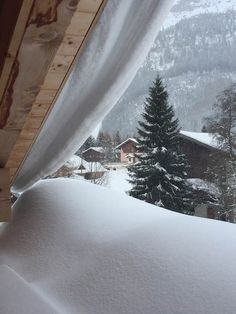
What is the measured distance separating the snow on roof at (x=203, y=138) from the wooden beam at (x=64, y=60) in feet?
40.1

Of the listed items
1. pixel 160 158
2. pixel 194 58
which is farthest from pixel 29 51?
pixel 194 58

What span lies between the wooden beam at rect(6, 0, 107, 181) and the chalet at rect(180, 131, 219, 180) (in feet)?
40.0

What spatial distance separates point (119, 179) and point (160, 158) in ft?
8.83

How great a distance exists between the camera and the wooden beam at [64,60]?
922 millimetres

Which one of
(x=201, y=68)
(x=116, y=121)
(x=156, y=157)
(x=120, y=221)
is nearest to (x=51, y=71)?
(x=120, y=221)

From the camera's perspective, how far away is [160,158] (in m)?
14.0

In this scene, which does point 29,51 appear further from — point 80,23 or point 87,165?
point 87,165

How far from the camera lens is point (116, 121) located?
75.8ft

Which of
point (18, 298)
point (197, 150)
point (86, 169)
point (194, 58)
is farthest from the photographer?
point (194, 58)

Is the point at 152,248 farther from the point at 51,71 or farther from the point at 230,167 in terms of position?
the point at 230,167

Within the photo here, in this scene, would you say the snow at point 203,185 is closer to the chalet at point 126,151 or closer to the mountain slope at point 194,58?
the chalet at point 126,151

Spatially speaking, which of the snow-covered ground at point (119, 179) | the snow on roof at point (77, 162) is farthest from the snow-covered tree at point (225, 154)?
the snow on roof at point (77, 162)

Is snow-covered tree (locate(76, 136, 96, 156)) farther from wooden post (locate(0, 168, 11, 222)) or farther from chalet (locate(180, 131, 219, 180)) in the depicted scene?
chalet (locate(180, 131, 219, 180))

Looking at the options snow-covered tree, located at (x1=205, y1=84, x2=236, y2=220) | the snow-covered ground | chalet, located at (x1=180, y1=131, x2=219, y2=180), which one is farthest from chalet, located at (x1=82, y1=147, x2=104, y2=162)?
snow-covered tree, located at (x1=205, y1=84, x2=236, y2=220)
